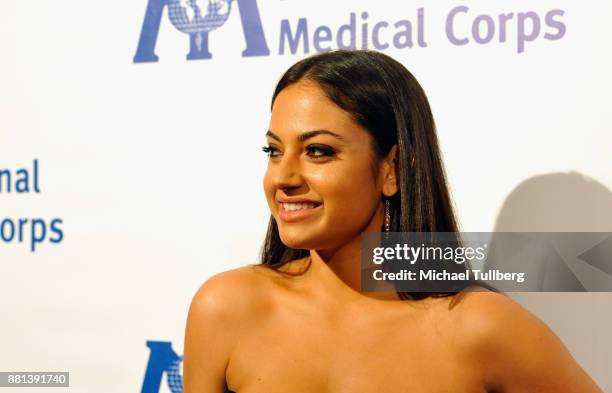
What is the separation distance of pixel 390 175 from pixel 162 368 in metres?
0.78

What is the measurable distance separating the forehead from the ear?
0.07 metres

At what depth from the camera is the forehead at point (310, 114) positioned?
1.22 metres

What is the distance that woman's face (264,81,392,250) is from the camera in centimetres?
122

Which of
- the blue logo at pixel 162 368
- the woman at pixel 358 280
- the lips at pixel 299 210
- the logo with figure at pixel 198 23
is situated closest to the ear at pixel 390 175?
the woman at pixel 358 280

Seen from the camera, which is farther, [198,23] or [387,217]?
[198,23]

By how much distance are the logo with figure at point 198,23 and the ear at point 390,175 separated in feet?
1.66

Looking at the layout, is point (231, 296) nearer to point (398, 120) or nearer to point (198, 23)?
point (398, 120)

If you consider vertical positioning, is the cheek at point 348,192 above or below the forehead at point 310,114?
below

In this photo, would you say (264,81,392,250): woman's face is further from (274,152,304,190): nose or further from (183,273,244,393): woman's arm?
(183,273,244,393): woman's arm

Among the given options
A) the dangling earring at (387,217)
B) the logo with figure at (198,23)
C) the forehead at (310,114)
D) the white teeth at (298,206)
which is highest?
the logo with figure at (198,23)

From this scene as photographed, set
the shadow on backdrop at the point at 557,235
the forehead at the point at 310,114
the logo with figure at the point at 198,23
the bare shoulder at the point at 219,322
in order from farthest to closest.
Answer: the logo with figure at the point at 198,23, the shadow on backdrop at the point at 557,235, the bare shoulder at the point at 219,322, the forehead at the point at 310,114

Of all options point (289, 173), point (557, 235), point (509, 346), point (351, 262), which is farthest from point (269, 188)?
point (557, 235)

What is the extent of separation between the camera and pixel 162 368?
69.0 inches

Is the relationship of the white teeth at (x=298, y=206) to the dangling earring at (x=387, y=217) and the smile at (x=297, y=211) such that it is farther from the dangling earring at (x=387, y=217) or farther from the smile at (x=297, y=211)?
the dangling earring at (x=387, y=217)
